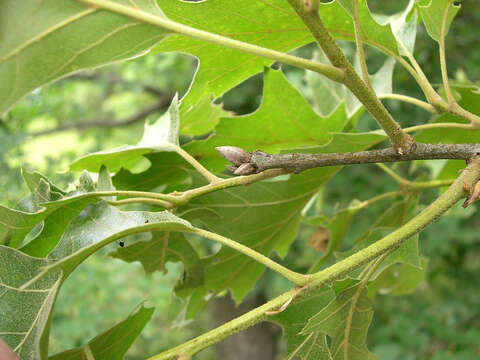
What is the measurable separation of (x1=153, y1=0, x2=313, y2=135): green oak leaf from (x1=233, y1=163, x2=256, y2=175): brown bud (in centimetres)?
22

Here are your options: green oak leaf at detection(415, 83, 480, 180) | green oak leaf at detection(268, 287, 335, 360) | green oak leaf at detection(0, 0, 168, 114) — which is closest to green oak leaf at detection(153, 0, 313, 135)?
green oak leaf at detection(0, 0, 168, 114)

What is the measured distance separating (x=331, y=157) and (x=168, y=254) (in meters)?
0.34

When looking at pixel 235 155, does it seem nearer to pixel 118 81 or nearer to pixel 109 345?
pixel 109 345

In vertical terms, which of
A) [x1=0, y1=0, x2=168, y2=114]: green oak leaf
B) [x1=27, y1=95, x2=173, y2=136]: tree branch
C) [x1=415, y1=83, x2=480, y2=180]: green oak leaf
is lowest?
[x1=27, y1=95, x2=173, y2=136]: tree branch

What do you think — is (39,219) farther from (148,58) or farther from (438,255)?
(148,58)

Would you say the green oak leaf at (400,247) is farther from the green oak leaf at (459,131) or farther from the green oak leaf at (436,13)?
the green oak leaf at (436,13)

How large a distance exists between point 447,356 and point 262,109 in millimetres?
1816

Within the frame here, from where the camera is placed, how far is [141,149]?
2.88 ft

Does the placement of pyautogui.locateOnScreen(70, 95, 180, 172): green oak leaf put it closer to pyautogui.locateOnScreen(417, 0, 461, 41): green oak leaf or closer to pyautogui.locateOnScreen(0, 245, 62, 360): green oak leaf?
pyautogui.locateOnScreen(0, 245, 62, 360): green oak leaf

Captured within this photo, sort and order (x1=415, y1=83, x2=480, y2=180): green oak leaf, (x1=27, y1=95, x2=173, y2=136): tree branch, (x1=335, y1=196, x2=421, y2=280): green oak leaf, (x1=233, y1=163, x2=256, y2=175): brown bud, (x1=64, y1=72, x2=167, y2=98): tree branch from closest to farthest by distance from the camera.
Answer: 1. (x1=233, y1=163, x2=256, y2=175): brown bud
2. (x1=335, y1=196, x2=421, y2=280): green oak leaf
3. (x1=415, y1=83, x2=480, y2=180): green oak leaf
4. (x1=27, y1=95, x2=173, y2=136): tree branch
5. (x1=64, y1=72, x2=167, y2=98): tree branch

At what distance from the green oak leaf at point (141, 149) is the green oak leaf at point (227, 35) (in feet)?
0.22

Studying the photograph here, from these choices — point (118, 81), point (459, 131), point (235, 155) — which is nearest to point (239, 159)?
point (235, 155)

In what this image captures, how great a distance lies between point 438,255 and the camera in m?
3.26

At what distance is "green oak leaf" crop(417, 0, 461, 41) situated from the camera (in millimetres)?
836
